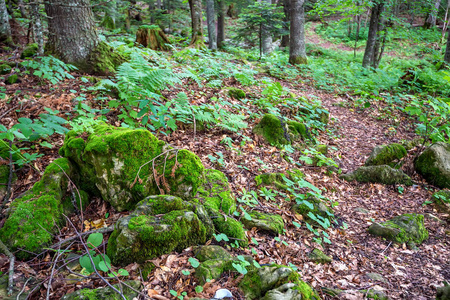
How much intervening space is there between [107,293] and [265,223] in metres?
1.86

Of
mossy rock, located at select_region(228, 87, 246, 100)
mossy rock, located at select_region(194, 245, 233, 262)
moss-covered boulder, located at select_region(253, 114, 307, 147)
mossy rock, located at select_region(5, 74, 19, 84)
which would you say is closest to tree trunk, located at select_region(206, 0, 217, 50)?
mossy rock, located at select_region(228, 87, 246, 100)

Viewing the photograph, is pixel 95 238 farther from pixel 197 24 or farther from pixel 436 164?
pixel 197 24

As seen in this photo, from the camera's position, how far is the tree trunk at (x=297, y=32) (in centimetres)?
1145

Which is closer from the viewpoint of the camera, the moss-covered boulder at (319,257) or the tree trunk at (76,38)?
the moss-covered boulder at (319,257)

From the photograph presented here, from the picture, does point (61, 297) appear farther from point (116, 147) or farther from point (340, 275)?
point (340, 275)

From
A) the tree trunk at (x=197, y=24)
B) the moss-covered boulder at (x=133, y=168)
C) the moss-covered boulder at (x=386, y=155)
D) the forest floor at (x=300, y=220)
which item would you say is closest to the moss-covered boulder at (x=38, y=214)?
the forest floor at (x=300, y=220)

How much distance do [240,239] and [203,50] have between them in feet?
31.2

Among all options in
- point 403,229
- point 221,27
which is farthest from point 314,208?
point 221,27

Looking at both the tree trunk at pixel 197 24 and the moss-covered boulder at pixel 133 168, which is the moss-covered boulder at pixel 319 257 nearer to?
the moss-covered boulder at pixel 133 168

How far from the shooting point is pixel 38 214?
2.41 metres

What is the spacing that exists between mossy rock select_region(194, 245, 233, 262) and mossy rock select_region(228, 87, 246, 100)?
15.3ft

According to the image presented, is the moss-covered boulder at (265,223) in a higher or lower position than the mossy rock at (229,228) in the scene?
lower

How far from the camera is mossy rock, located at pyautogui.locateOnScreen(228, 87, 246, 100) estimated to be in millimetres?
6473

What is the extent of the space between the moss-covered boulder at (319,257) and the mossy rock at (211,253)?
1168 mm
